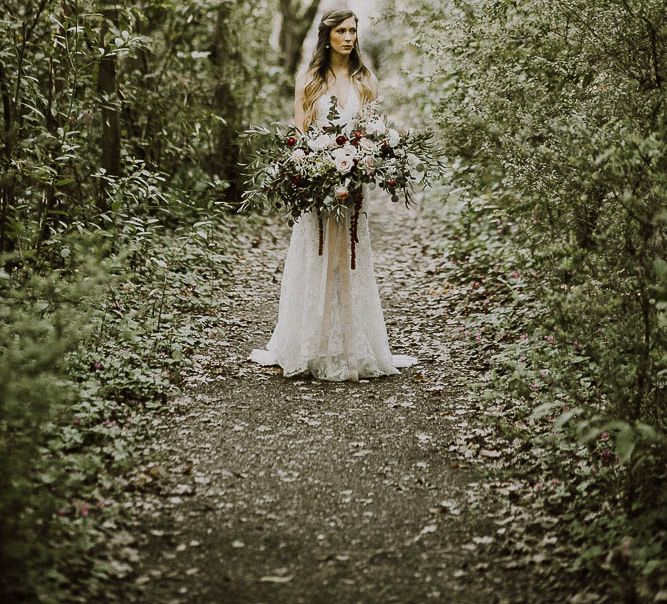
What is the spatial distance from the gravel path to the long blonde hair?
244 cm

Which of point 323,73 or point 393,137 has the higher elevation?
point 323,73

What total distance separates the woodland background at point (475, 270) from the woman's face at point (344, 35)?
4.22 ft

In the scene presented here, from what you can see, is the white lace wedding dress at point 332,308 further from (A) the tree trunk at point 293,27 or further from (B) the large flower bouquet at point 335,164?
(A) the tree trunk at point 293,27

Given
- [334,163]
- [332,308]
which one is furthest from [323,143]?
[332,308]

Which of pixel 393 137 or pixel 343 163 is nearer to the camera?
pixel 343 163

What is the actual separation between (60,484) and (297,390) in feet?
8.62

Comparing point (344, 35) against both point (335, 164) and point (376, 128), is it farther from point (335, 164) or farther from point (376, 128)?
point (335, 164)

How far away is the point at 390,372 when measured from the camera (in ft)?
23.3

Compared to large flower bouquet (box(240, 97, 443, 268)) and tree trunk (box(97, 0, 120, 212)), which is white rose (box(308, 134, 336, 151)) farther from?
tree trunk (box(97, 0, 120, 212))

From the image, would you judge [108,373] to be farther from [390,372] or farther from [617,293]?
[617,293]

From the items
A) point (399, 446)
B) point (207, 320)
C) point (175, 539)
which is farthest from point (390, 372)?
point (175, 539)

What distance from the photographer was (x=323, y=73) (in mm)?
7016

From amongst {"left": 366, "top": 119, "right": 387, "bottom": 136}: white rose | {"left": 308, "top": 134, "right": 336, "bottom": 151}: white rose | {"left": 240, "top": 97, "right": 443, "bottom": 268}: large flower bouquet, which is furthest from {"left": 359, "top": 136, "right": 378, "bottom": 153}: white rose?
{"left": 308, "top": 134, "right": 336, "bottom": 151}: white rose

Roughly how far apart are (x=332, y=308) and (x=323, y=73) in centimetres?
211
